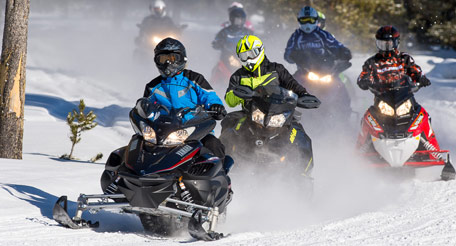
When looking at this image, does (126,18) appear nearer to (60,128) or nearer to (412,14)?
(412,14)

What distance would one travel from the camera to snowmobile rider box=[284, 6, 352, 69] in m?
12.7

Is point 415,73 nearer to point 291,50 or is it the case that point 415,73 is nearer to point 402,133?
point 402,133

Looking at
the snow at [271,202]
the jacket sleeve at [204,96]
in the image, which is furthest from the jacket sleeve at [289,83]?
the jacket sleeve at [204,96]

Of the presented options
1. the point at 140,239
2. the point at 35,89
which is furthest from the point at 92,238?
the point at 35,89

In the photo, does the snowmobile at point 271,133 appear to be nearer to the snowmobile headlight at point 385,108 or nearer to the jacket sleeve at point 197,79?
the jacket sleeve at point 197,79

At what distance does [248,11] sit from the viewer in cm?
3741

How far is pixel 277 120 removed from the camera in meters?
7.93

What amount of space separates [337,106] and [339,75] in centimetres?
78

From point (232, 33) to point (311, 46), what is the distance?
6531 millimetres

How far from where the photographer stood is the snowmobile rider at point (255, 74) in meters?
8.53

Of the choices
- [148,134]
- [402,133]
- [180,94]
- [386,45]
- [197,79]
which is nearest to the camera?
[148,134]

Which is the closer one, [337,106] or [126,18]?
[337,106]

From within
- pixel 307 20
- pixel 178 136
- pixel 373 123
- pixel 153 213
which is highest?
pixel 307 20

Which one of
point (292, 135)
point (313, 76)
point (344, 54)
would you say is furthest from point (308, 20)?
point (292, 135)
